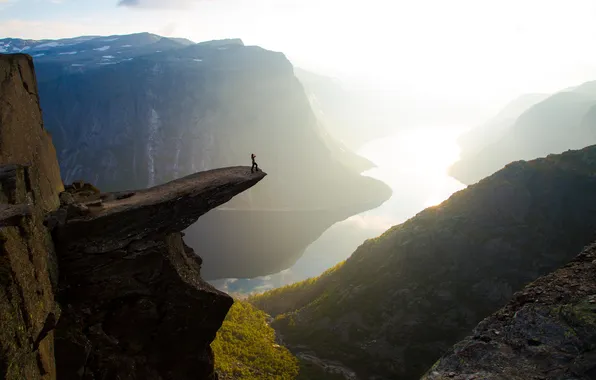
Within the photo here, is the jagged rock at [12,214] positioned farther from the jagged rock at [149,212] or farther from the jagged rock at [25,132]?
the jagged rock at [149,212]

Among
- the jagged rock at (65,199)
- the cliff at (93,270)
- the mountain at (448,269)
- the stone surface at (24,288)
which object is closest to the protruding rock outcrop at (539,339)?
the stone surface at (24,288)

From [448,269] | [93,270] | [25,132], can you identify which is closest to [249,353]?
[448,269]

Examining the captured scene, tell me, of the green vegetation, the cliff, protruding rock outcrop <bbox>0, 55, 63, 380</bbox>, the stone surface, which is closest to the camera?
the stone surface

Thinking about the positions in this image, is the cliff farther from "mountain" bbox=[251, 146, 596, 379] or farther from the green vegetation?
"mountain" bbox=[251, 146, 596, 379]

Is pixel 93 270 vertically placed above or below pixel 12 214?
below

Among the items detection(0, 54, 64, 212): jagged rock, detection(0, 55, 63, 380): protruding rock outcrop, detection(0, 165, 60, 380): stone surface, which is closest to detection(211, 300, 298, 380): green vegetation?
detection(0, 54, 64, 212): jagged rock

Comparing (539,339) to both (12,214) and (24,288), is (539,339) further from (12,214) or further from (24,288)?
(12,214)
